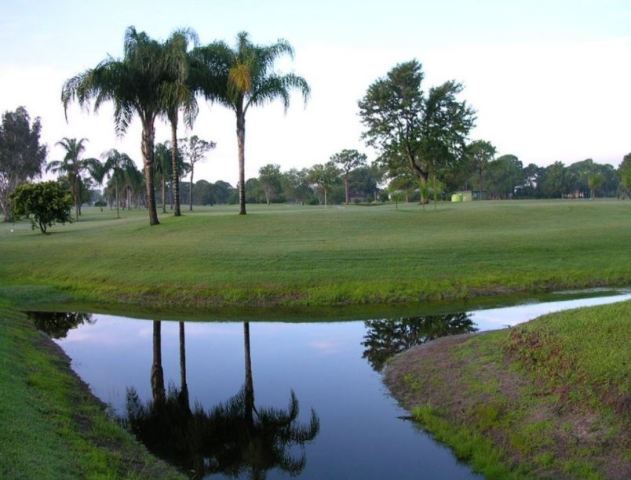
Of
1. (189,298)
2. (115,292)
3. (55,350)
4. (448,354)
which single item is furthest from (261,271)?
(448,354)

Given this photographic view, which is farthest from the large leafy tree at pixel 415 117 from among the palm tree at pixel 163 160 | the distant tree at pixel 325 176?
the distant tree at pixel 325 176

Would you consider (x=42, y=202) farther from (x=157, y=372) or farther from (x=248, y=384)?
(x=248, y=384)

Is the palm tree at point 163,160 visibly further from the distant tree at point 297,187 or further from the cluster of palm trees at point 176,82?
the distant tree at point 297,187

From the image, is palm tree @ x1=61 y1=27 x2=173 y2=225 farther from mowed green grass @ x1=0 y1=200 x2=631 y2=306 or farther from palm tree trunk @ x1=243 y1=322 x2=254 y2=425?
palm tree trunk @ x1=243 y1=322 x2=254 y2=425

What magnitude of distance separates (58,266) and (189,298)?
9.58 metres

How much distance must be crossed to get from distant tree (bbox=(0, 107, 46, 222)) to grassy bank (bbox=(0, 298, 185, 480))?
82.8m

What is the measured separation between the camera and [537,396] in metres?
10.7

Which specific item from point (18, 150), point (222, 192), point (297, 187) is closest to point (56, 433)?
point (18, 150)

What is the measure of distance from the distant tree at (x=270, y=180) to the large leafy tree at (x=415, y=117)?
61526 millimetres

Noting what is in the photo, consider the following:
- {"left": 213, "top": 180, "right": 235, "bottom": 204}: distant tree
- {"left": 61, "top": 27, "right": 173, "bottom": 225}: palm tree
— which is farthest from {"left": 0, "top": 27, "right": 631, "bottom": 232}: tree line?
{"left": 213, "top": 180, "right": 235, "bottom": 204}: distant tree

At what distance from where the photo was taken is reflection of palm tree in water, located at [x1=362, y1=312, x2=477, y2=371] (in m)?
16.5

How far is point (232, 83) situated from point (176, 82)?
3.78 meters

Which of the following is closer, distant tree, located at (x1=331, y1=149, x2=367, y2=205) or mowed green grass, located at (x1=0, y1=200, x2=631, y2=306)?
mowed green grass, located at (x1=0, y1=200, x2=631, y2=306)

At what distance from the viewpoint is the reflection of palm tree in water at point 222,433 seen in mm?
9766
